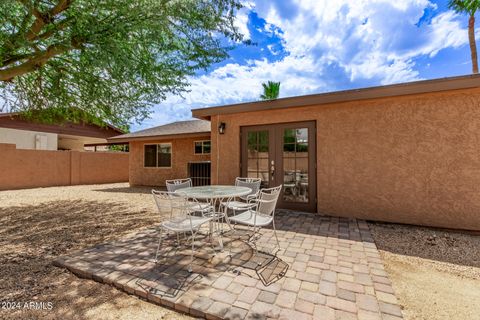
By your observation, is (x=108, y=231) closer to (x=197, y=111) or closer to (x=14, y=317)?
(x=14, y=317)

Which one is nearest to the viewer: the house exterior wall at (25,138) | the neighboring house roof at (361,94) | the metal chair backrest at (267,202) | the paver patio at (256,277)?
the paver patio at (256,277)

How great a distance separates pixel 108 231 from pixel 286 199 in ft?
14.2

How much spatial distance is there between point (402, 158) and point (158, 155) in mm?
10878

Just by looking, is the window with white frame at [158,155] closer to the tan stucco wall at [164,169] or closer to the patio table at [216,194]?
the tan stucco wall at [164,169]

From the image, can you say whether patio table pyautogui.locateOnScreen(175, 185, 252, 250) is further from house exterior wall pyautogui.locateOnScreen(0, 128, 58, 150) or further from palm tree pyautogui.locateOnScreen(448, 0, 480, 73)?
house exterior wall pyautogui.locateOnScreen(0, 128, 58, 150)

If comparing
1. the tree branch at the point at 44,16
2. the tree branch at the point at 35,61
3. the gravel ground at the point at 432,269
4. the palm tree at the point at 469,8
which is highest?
the palm tree at the point at 469,8

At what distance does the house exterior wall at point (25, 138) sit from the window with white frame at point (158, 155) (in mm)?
8891

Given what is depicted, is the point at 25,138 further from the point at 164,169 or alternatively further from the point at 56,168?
the point at 164,169

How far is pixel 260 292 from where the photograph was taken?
2441 mm

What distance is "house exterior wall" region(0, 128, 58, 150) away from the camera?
1417 cm

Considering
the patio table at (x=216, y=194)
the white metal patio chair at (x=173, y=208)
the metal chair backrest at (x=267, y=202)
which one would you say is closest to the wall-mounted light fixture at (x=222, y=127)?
the patio table at (x=216, y=194)

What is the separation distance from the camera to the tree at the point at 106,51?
4.44 meters

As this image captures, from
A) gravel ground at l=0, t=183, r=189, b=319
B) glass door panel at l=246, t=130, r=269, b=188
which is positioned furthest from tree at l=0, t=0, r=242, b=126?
gravel ground at l=0, t=183, r=189, b=319

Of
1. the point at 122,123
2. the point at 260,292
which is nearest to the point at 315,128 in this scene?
the point at 260,292
